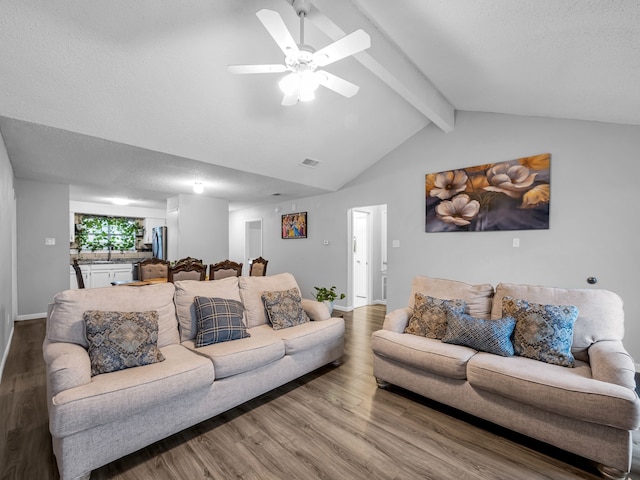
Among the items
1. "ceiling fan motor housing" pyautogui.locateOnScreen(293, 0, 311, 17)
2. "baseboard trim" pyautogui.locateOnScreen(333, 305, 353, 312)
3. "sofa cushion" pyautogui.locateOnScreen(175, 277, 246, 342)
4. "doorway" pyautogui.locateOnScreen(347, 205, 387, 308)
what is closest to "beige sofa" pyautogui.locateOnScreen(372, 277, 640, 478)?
"sofa cushion" pyautogui.locateOnScreen(175, 277, 246, 342)

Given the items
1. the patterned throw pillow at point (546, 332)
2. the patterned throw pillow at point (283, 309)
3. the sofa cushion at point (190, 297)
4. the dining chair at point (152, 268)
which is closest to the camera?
the patterned throw pillow at point (546, 332)

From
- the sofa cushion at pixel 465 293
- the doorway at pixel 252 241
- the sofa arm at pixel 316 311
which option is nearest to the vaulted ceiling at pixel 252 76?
the sofa cushion at pixel 465 293

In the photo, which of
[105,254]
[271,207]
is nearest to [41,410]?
[271,207]

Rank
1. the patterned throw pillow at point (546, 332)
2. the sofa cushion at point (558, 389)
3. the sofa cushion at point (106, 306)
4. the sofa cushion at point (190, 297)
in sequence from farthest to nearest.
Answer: the sofa cushion at point (190, 297)
the patterned throw pillow at point (546, 332)
the sofa cushion at point (106, 306)
the sofa cushion at point (558, 389)

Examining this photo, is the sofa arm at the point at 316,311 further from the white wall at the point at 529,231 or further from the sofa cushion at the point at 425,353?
the white wall at the point at 529,231

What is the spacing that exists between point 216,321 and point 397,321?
1.57 meters

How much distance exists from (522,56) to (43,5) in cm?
337

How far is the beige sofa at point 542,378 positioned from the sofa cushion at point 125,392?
1472 millimetres

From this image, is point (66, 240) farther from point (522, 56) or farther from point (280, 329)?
point (522, 56)

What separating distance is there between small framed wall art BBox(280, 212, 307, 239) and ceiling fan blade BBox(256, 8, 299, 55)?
450cm

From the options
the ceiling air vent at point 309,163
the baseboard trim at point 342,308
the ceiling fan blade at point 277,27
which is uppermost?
the ceiling fan blade at point 277,27

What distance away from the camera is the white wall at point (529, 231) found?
9.89 ft

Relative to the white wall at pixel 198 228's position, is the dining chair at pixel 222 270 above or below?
below

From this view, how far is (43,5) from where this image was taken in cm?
189
